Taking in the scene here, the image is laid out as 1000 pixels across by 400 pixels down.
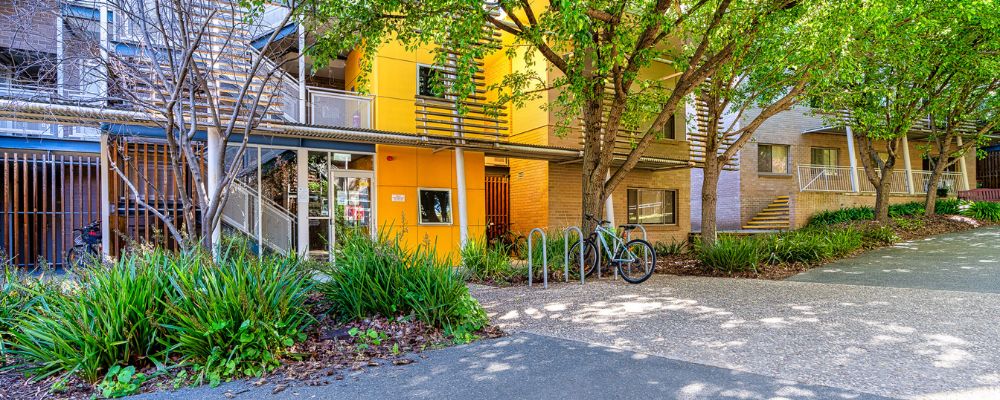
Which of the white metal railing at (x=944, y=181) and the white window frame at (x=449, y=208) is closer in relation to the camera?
the white window frame at (x=449, y=208)

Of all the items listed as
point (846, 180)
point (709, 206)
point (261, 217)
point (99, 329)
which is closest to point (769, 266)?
point (709, 206)

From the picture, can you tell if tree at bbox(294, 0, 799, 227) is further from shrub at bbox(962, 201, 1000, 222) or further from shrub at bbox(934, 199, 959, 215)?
shrub at bbox(934, 199, 959, 215)

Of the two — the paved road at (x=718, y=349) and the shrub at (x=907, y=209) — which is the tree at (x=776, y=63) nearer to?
the paved road at (x=718, y=349)

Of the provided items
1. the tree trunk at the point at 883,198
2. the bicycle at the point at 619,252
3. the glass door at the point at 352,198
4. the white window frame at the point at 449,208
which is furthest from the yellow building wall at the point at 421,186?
the tree trunk at the point at 883,198

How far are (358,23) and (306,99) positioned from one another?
11.8ft

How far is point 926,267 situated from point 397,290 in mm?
9933

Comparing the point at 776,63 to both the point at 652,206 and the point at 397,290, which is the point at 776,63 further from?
the point at 397,290

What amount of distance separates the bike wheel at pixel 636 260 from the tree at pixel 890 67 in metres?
4.54

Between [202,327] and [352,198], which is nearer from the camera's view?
[202,327]

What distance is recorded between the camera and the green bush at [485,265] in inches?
379

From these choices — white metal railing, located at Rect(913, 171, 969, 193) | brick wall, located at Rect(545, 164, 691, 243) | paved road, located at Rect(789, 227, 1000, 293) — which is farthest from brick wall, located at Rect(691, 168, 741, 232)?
white metal railing, located at Rect(913, 171, 969, 193)

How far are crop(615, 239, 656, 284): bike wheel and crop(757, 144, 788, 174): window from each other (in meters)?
13.6

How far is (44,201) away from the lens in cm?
1223

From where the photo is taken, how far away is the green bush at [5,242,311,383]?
13.9ft
